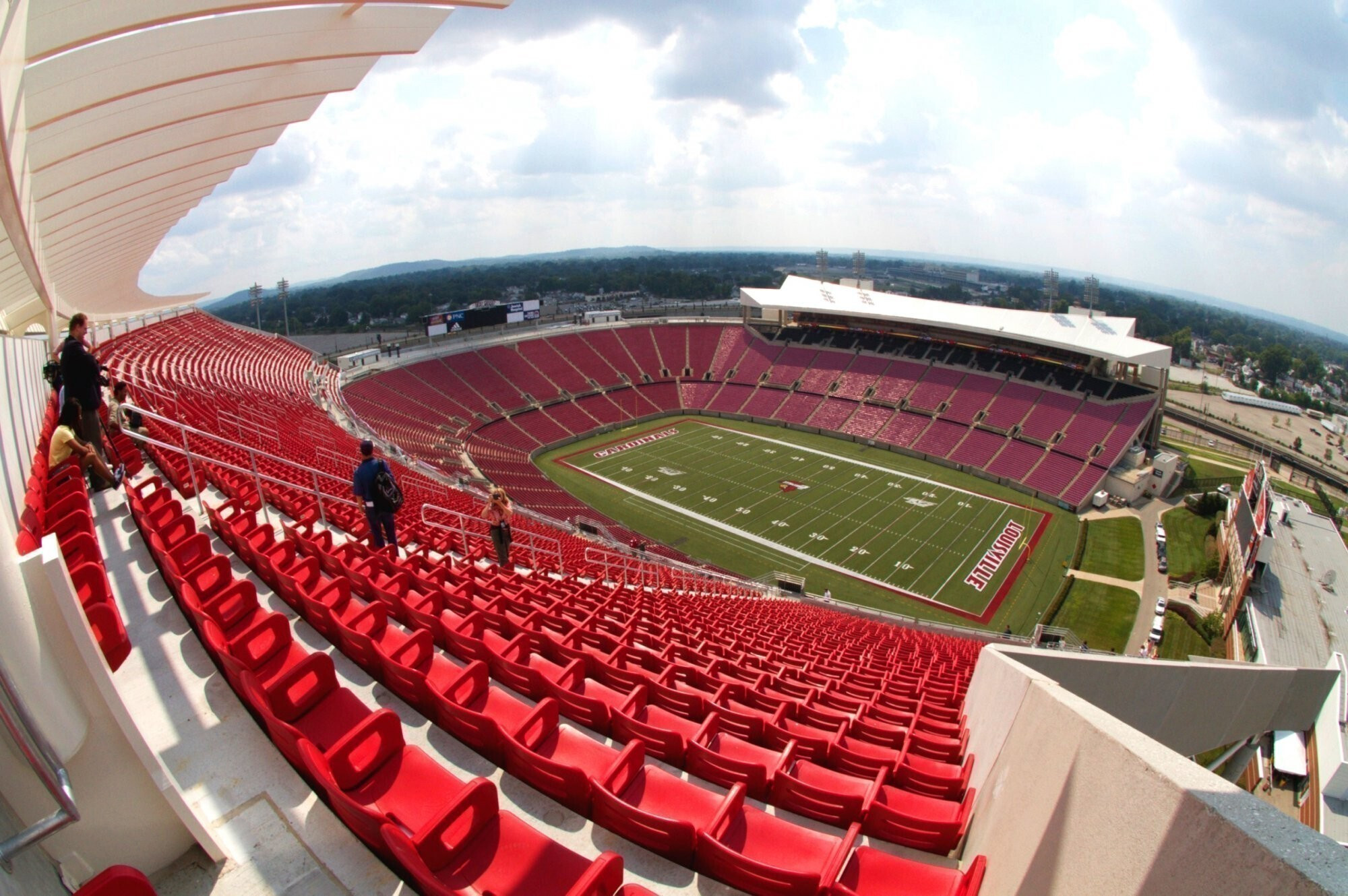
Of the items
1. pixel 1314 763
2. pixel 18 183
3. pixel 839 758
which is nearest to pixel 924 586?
pixel 1314 763

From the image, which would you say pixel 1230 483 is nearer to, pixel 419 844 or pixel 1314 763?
pixel 1314 763

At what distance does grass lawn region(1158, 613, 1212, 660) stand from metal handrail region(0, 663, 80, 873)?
27983 millimetres

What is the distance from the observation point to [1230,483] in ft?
120

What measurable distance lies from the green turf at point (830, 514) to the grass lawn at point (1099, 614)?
90 cm

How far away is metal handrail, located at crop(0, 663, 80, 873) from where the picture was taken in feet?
6.66

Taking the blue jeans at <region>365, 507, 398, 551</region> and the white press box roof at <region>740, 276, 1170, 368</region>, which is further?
the white press box roof at <region>740, 276, 1170, 368</region>

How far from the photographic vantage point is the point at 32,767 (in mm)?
2238

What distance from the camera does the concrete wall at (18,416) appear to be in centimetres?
559

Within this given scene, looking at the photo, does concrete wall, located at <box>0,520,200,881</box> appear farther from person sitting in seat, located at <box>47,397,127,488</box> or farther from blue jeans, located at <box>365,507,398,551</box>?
person sitting in seat, located at <box>47,397,127,488</box>

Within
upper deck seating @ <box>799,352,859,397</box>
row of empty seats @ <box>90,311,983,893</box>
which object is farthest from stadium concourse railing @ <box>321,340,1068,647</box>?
upper deck seating @ <box>799,352,859,397</box>

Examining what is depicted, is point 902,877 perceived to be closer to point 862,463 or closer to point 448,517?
point 448,517

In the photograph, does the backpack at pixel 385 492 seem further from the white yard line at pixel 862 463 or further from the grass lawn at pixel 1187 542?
the white yard line at pixel 862 463

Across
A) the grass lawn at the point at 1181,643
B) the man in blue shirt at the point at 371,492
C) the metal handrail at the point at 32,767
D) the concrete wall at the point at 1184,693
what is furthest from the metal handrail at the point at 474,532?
the grass lawn at the point at 1181,643

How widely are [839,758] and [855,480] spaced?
33.2 m
